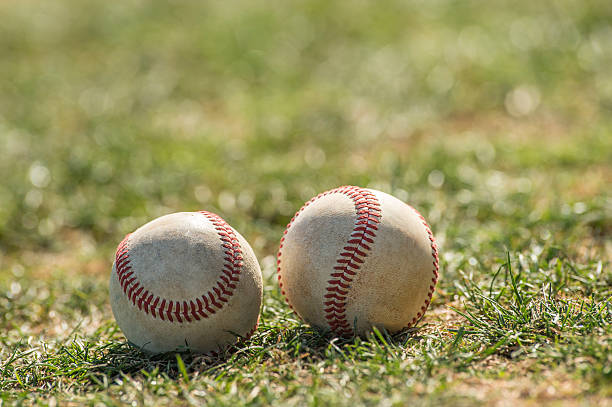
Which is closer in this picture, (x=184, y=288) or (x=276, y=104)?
(x=184, y=288)

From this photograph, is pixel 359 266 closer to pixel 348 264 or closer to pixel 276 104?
pixel 348 264

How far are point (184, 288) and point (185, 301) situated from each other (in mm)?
80

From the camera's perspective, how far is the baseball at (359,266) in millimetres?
4137

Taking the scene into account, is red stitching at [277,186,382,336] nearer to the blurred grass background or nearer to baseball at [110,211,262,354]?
baseball at [110,211,262,354]

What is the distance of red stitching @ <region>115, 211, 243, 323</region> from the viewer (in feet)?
13.4

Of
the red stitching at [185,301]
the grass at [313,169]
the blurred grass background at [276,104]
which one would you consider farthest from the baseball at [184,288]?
the blurred grass background at [276,104]

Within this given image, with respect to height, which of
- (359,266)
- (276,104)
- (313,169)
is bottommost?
(313,169)

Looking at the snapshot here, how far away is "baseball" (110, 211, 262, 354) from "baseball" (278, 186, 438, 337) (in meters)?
0.35

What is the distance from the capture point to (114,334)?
16.8ft

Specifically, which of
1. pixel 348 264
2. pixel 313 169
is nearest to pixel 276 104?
pixel 313 169

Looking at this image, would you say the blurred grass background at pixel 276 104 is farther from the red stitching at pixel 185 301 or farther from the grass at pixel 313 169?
the red stitching at pixel 185 301

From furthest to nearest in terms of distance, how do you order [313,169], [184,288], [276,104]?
1. [276,104]
2. [313,169]
3. [184,288]

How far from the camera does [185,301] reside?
13.4ft

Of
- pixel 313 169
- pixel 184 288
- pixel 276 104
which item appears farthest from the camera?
pixel 276 104
